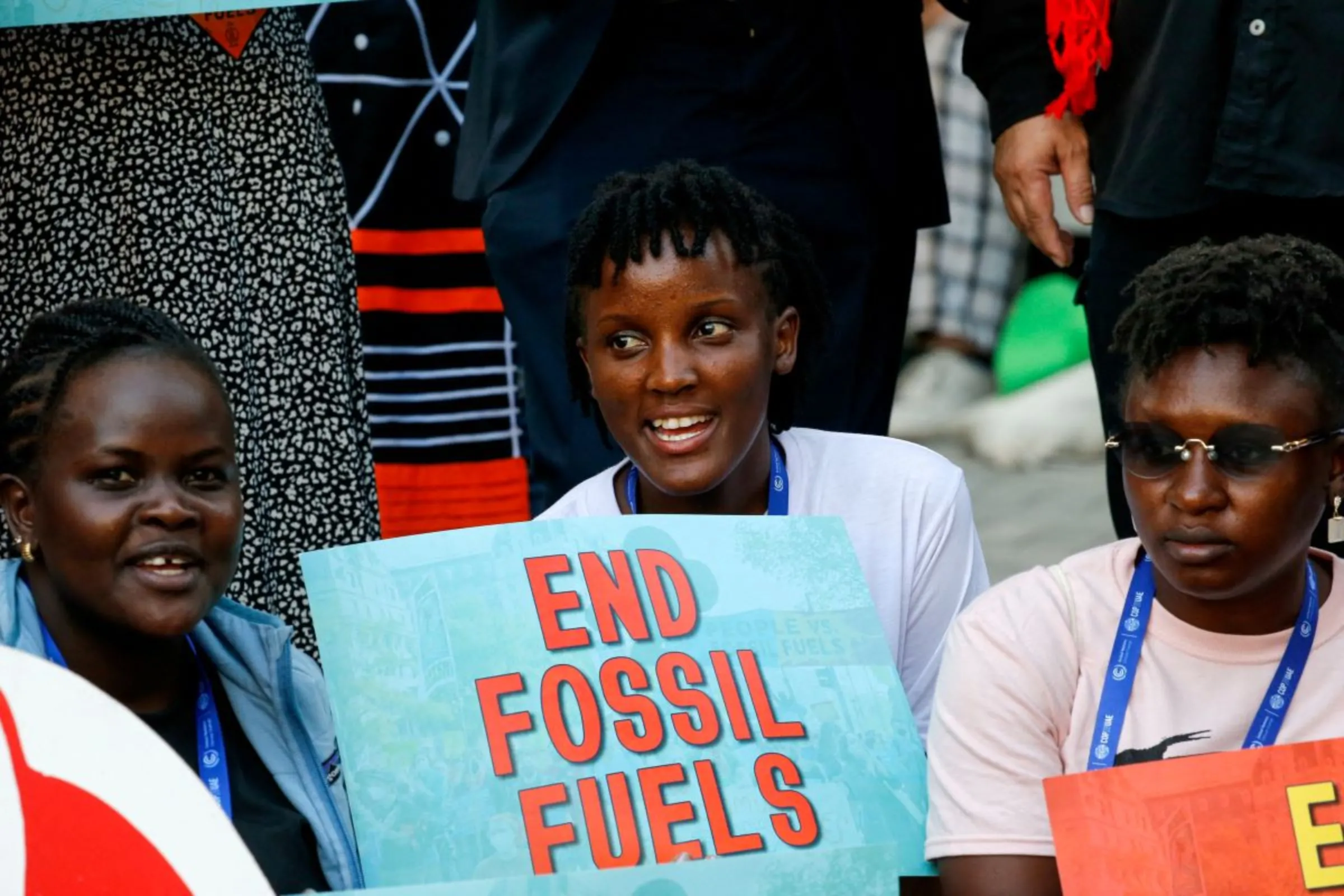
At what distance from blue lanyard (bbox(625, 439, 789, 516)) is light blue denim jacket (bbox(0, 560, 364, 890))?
0.62 metres

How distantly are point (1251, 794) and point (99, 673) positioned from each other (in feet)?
4.82

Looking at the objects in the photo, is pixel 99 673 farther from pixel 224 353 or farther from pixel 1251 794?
pixel 1251 794

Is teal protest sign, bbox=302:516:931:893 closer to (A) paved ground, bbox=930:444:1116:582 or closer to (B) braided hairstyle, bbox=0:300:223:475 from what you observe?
(B) braided hairstyle, bbox=0:300:223:475

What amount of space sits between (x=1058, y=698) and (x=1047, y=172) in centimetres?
118

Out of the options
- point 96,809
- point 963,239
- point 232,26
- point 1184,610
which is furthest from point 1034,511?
point 96,809

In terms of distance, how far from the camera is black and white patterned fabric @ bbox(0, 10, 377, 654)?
11.8ft

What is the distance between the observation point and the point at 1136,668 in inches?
110

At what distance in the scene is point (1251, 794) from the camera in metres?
2.49

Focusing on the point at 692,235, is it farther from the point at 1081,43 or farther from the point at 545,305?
the point at 1081,43

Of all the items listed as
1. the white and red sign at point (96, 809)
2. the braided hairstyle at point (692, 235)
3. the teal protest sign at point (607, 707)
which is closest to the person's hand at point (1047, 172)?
the braided hairstyle at point (692, 235)

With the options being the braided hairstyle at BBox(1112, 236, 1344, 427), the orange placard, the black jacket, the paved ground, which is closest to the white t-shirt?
the black jacket

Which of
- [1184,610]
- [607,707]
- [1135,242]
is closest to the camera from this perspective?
[607,707]

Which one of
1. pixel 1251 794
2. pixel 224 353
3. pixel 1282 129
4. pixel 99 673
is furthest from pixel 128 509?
pixel 1282 129

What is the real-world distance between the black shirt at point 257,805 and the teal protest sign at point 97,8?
38.3 inches
